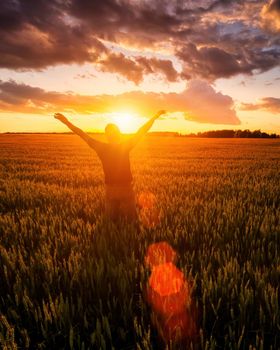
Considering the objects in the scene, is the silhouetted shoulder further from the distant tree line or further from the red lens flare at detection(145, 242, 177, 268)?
the distant tree line

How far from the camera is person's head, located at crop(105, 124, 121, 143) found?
15.6 feet

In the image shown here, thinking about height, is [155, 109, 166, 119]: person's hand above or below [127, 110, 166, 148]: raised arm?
above

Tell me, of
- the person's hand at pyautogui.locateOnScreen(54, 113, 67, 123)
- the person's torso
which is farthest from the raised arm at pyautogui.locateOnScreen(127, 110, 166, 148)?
the person's hand at pyautogui.locateOnScreen(54, 113, 67, 123)

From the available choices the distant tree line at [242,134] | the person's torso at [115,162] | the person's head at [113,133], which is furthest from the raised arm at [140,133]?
the distant tree line at [242,134]

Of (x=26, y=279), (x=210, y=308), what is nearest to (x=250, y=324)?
(x=210, y=308)

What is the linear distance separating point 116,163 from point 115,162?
0.06 feet

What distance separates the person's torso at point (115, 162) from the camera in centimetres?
472

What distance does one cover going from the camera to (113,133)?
479 centimetres

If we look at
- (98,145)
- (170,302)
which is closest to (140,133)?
(98,145)

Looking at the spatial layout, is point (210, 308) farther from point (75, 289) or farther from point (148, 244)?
point (148, 244)

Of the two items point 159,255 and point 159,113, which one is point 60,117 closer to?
point 159,113

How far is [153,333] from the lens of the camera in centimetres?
222

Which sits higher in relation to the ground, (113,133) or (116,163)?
(113,133)

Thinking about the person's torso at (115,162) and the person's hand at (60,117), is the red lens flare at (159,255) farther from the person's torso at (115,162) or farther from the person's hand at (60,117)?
the person's hand at (60,117)
